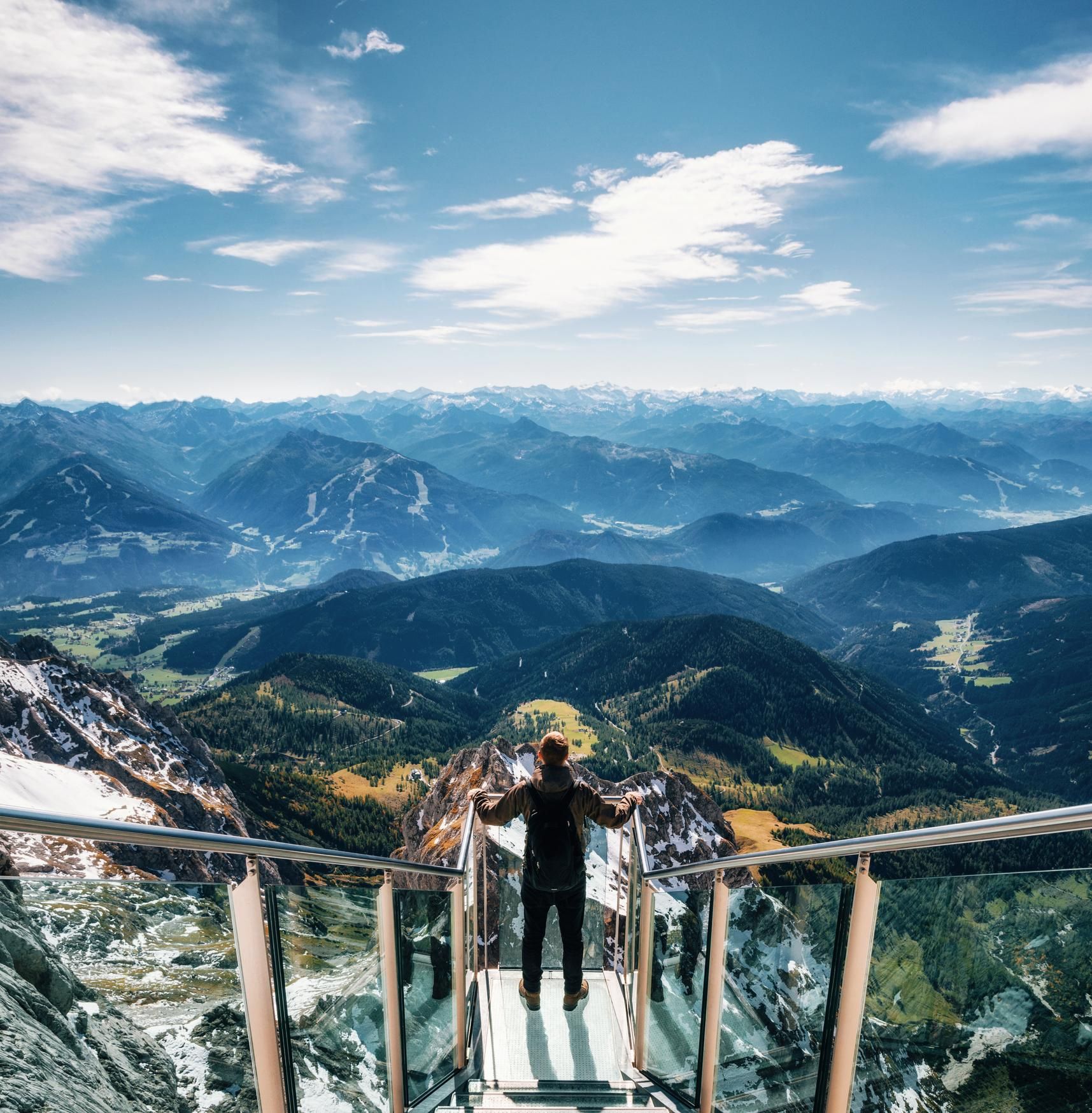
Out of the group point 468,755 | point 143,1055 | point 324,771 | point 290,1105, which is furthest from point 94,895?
point 324,771

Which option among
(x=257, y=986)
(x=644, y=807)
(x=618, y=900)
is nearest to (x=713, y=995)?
(x=618, y=900)

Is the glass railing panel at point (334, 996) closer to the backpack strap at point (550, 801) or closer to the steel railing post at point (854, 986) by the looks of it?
the backpack strap at point (550, 801)

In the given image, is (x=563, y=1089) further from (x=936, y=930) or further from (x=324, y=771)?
(x=324, y=771)

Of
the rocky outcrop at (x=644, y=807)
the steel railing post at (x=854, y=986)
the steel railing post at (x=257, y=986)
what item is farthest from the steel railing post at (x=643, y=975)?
the rocky outcrop at (x=644, y=807)

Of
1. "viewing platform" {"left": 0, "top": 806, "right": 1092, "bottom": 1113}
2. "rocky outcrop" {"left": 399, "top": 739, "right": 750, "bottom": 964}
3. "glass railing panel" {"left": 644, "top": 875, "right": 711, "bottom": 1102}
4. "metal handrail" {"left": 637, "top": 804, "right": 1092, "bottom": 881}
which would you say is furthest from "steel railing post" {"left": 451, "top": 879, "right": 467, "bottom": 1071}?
"rocky outcrop" {"left": 399, "top": 739, "right": 750, "bottom": 964}

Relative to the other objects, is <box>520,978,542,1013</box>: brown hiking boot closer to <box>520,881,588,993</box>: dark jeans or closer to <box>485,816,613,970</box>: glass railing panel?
<box>520,881,588,993</box>: dark jeans
